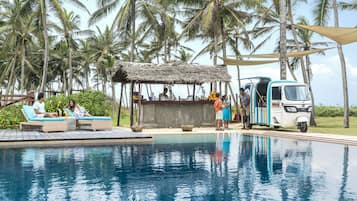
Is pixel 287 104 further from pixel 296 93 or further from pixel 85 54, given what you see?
pixel 85 54

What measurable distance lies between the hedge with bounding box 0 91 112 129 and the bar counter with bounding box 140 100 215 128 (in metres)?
1.89

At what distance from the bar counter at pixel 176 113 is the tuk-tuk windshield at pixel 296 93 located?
14.7ft

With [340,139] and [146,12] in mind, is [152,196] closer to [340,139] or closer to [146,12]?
[340,139]

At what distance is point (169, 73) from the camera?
61.1 ft

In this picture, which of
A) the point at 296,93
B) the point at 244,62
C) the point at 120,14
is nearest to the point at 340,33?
the point at 296,93

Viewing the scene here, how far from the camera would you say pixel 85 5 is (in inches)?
1086

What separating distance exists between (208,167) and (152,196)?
2.41m

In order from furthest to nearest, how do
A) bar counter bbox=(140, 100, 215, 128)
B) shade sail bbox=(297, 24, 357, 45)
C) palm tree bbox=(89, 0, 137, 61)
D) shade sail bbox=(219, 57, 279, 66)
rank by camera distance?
palm tree bbox=(89, 0, 137, 61)
shade sail bbox=(219, 57, 279, 66)
bar counter bbox=(140, 100, 215, 128)
shade sail bbox=(297, 24, 357, 45)

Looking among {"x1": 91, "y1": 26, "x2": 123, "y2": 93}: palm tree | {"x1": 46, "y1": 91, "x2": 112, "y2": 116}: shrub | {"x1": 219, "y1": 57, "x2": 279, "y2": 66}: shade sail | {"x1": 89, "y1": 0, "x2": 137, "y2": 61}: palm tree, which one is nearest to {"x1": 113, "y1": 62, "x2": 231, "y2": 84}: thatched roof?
{"x1": 219, "y1": 57, "x2": 279, "y2": 66}: shade sail

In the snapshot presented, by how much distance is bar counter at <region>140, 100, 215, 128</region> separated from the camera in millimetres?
18441

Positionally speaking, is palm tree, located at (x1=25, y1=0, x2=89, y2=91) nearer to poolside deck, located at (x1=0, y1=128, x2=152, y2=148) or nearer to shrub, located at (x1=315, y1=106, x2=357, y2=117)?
poolside deck, located at (x1=0, y1=128, x2=152, y2=148)

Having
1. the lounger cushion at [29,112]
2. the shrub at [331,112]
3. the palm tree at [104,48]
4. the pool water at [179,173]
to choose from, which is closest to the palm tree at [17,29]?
the palm tree at [104,48]

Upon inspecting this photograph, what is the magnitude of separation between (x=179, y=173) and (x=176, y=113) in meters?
12.2

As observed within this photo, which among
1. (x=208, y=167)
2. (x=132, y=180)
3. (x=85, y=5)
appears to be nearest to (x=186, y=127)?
(x=208, y=167)
